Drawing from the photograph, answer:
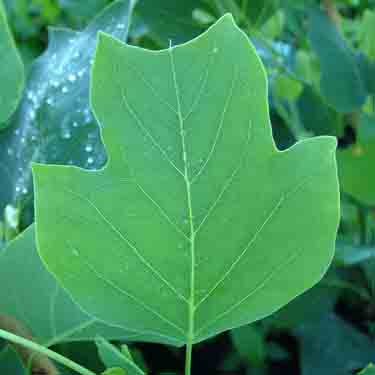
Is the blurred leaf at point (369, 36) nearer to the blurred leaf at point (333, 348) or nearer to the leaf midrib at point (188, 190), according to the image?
the blurred leaf at point (333, 348)

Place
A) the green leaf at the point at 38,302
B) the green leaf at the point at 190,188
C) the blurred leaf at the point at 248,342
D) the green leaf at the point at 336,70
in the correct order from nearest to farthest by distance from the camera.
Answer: the green leaf at the point at 190,188 < the green leaf at the point at 38,302 < the blurred leaf at the point at 248,342 < the green leaf at the point at 336,70

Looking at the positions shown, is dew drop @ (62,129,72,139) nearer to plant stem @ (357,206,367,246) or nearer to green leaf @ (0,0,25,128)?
green leaf @ (0,0,25,128)

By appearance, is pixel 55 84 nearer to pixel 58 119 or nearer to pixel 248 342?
pixel 58 119

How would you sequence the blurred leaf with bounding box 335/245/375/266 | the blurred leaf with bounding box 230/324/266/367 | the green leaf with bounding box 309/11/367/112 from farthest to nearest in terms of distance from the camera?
1. the green leaf with bounding box 309/11/367/112
2. the blurred leaf with bounding box 230/324/266/367
3. the blurred leaf with bounding box 335/245/375/266

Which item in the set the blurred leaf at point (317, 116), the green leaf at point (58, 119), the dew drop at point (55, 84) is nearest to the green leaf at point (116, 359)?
the green leaf at point (58, 119)

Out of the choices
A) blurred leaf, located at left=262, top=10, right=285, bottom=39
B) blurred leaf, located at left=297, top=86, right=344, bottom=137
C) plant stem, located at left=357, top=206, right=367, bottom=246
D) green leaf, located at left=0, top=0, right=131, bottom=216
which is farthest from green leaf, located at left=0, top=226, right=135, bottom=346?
blurred leaf, located at left=262, top=10, right=285, bottom=39

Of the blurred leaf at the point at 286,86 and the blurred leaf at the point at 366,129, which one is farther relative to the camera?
the blurred leaf at the point at 286,86
